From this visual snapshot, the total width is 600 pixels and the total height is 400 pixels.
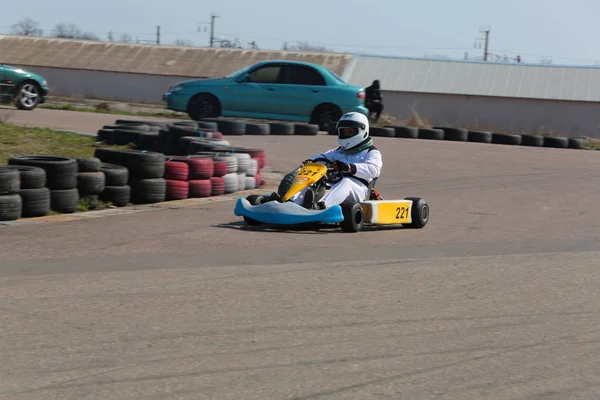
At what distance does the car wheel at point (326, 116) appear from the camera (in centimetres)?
2150

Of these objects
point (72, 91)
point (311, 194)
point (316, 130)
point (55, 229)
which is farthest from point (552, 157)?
A: point (72, 91)

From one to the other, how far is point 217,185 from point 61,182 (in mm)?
2546

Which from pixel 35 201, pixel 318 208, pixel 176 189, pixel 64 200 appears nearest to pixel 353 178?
pixel 318 208

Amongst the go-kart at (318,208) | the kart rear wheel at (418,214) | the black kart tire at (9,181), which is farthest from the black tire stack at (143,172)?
the kart rear wheel at (418,214)

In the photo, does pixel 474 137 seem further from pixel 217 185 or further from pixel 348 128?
pixel 348 128

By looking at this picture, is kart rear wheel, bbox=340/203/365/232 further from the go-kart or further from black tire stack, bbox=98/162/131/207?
black tire stack, bbox=98/162/131/207

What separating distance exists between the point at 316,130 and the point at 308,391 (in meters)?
16.6

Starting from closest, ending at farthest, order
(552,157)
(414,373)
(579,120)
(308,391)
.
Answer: (308,391)
(414,373)
(552,157)
(579,120)

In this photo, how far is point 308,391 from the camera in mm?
4230

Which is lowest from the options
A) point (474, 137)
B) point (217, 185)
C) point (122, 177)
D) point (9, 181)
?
point (474, 137)

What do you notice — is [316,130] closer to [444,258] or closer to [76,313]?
[444,258]

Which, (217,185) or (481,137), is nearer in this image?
(217,185)

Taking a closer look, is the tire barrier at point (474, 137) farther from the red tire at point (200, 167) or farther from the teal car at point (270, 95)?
the red tire at point (200, 167)

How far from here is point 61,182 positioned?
992 centimetres
